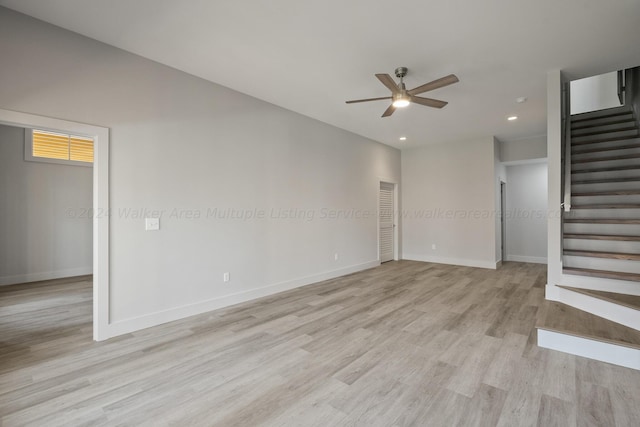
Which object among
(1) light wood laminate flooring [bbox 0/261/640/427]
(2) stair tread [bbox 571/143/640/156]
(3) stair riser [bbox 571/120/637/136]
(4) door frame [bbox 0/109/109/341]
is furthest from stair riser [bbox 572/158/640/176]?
(4) door frame [bbox 0/109/109/341]

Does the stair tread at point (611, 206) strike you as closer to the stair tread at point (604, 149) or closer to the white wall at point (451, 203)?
the stair tread at point (604, 149)

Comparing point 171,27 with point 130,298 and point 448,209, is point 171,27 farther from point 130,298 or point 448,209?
point 448,209

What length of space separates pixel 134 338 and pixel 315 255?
3.00 m

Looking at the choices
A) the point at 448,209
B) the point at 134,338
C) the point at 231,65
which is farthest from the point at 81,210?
the point at 448,209

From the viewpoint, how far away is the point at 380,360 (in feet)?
7.93

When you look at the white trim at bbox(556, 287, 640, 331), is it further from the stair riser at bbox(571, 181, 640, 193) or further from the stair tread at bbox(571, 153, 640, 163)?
the stair tread at bbox(571, 153, 640, 163)

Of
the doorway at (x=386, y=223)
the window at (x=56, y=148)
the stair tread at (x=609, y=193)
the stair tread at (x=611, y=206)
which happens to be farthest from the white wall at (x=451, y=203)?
the window at (x=56, y=148)

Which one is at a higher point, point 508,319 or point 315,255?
point 315,255

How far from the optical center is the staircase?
2.50 meters

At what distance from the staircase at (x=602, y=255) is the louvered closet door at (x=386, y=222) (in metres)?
3.63

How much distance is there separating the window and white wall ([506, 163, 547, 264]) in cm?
982

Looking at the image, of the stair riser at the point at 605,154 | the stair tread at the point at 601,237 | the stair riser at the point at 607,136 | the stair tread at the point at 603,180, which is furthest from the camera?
the stair riser at the point at 607,136

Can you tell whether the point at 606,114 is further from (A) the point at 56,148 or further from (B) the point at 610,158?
(A) the point at 56,148

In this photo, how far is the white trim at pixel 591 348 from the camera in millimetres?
2261
